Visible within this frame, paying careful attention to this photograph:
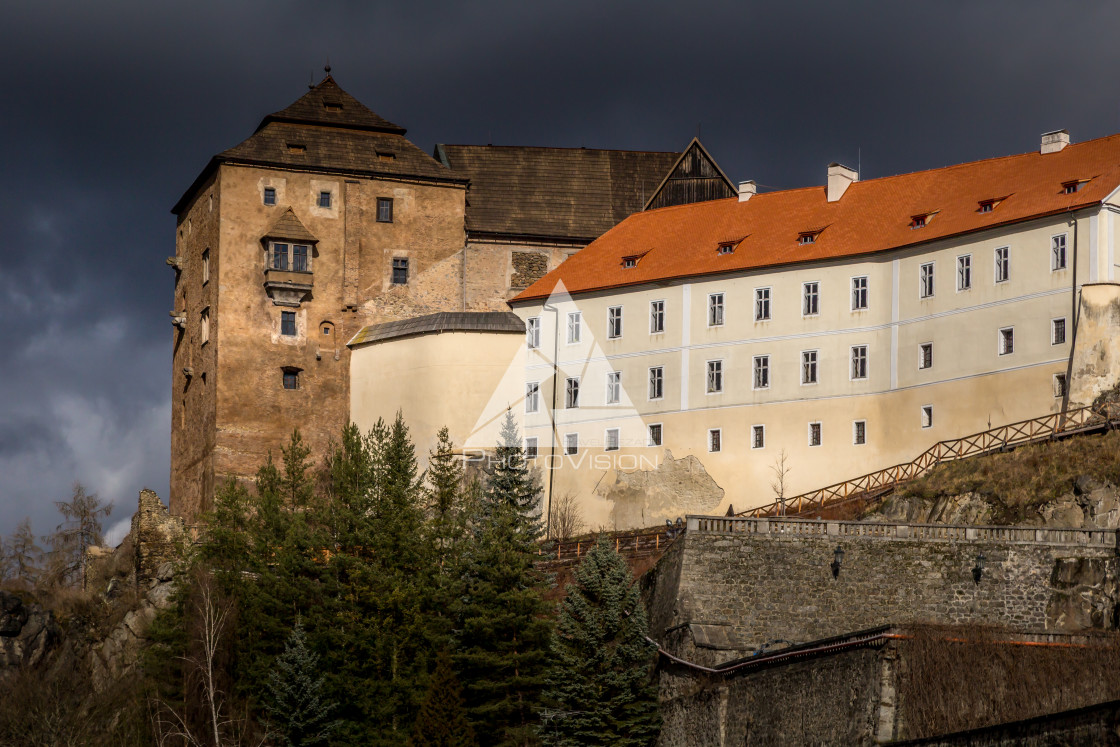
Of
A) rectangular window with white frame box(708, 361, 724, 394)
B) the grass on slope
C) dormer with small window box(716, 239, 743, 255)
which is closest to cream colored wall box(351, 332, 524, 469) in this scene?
rectangular window with white frame box(708, 361, 724, 394)

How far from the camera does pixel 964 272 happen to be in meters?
58.4

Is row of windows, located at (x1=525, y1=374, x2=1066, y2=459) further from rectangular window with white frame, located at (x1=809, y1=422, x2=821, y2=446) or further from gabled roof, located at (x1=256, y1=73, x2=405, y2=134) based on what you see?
gabled roof, located at (x1=256, y1=73, x2=405, y2=134)

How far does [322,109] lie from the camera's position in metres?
74.8

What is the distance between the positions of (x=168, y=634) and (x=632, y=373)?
1814 cm

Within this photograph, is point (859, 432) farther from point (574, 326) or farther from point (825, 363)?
point (574, 326)

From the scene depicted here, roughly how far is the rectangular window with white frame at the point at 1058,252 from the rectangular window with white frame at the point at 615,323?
15.9 meters

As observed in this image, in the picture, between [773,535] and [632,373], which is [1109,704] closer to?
[773,535]

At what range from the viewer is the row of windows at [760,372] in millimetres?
56312

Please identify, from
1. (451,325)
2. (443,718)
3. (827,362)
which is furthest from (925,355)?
(443,718)

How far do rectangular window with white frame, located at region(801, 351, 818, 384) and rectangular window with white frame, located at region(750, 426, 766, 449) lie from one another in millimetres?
2074

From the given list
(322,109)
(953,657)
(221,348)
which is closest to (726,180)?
(322,109)

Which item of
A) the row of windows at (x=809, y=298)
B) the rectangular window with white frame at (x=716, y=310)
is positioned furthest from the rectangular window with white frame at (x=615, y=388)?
the rectangular window with white frame at (x=716, y=310)

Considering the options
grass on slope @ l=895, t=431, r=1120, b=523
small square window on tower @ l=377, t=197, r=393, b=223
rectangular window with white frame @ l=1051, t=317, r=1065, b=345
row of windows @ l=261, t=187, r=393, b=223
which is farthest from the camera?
small square window on tower @ l=377, t=197, r=393, b=223

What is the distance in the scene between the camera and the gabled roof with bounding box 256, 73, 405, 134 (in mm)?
73938
